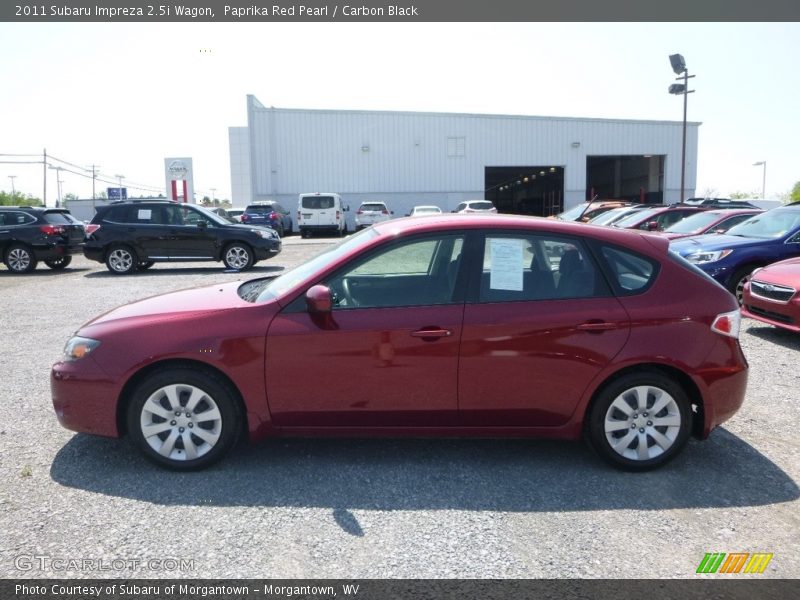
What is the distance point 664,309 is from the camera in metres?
3.98

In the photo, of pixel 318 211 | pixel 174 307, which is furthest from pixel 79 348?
pixel 318 211

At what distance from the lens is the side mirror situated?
12.4ft

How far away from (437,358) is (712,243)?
7.55 metres

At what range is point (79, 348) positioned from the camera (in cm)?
400

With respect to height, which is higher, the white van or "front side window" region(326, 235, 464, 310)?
the white van

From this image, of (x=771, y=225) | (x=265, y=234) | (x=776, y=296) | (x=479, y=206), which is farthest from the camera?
(x=479, y=206)

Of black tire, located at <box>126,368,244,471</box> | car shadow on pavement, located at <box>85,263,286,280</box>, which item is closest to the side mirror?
black tire, located at <box>126,368,244,471</box>

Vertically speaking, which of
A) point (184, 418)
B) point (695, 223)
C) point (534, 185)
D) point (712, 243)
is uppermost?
point (534, 185)

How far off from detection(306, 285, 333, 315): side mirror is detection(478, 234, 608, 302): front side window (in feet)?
3.06

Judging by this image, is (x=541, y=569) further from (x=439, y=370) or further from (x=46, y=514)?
(x=46, y=514)

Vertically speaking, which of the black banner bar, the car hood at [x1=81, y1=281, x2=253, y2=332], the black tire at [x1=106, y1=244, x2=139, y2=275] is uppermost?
the car hood at [x1=81, y1=281, x2=253, y2=332]

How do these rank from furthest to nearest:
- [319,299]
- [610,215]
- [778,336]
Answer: [610,215] → [778,336] → [319,299]

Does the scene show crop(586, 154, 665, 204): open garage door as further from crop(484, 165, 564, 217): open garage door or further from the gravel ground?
the gravel ground

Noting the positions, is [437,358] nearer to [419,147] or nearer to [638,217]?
[638,217]
